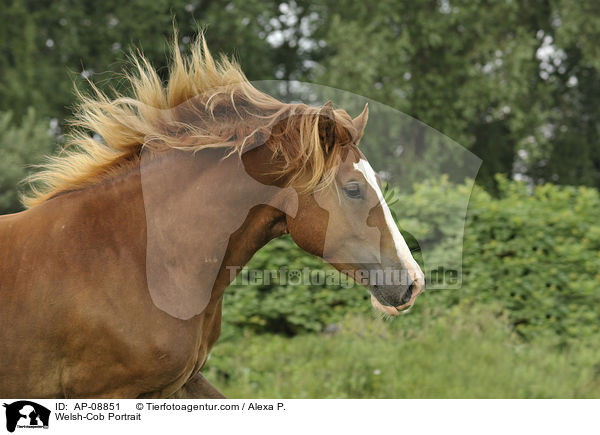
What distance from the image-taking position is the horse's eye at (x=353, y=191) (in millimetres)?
2359

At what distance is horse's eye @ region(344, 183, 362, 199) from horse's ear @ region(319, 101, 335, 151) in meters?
0.20

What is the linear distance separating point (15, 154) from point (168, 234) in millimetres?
6968

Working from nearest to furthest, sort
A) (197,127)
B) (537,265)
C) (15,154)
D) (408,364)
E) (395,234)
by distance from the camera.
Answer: (395,234), (197,127), (408,364), (537,265), (15,154)

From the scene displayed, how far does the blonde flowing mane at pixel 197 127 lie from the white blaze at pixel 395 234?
13 cm

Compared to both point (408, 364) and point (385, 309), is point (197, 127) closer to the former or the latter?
point (385, 309)

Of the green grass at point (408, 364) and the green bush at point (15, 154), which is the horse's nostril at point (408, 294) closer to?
the green grass at point (408, 364)

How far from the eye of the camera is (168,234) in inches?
94.5

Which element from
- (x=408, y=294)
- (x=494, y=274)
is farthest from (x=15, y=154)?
(x=408, y=294)

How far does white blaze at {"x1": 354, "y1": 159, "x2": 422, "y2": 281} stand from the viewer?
2299 millimetres

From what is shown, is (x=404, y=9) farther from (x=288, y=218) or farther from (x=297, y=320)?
(x=288, y=218)

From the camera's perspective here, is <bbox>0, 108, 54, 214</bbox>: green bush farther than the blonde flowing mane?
Yes

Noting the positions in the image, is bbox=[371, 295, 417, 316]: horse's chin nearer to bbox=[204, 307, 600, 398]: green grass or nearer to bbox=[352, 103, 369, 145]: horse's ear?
bbox=[352, 103, 369, 145]: horse's ear

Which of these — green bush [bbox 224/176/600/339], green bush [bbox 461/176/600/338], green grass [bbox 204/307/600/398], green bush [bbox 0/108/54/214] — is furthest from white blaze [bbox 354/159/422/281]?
green bush [bbox 0/108/54/214]
